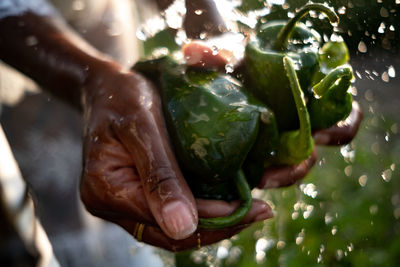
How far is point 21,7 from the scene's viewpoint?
150 cm

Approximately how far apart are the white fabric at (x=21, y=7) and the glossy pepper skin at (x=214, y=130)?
698 mm

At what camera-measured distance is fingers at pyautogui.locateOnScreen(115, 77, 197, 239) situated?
2.76 ft

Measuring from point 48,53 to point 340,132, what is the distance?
31.5 inches

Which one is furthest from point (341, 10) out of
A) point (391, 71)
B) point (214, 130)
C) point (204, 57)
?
point (391, 71)

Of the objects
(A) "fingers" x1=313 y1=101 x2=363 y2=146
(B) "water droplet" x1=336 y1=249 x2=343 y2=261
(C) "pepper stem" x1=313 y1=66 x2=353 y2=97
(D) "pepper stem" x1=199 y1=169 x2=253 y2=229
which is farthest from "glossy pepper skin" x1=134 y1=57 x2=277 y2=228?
(B) "water droplet" x1=336 y1=249 x2=343 y2=261

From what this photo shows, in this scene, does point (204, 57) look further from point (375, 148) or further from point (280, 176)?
point (375, 148)

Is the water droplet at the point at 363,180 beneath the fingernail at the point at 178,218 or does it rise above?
beneath

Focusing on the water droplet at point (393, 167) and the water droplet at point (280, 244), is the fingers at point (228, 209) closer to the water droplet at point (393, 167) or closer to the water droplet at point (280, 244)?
the water droplet at point (280, 244)

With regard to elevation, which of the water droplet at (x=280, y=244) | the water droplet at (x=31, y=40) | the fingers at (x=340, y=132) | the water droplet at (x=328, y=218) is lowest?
the water droplet at (x=280, y=244)

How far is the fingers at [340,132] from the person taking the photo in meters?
1.24

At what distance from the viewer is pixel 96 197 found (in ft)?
3.21

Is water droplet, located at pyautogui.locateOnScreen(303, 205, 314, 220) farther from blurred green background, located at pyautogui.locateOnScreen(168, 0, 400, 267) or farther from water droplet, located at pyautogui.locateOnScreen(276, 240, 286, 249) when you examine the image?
water droplet, located at pyautogui.locateOnScreen(276, 240, 286, 249)

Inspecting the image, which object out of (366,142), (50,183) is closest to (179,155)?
(50,183)

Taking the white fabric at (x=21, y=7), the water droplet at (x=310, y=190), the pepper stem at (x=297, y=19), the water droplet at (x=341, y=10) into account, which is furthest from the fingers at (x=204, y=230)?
the water droplet at (x=310, y=190)
